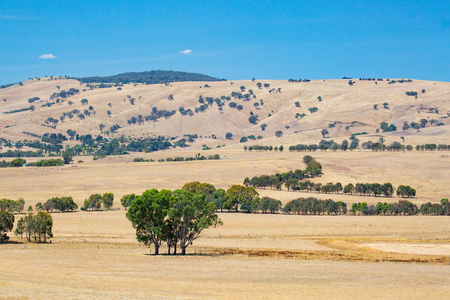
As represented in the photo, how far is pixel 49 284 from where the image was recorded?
36875 mm

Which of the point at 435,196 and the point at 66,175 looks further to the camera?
the point at 66,175

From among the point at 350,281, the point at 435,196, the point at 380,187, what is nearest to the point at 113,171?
the point at 380,187

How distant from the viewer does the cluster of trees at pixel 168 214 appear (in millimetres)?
56594

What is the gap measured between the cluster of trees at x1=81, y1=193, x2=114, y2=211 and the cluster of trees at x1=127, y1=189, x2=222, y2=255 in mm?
53864

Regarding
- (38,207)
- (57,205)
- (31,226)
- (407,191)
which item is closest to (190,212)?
(31,226)

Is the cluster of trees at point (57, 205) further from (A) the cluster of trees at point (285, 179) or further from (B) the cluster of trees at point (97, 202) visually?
(A) the cluster of trees at point (285, 179)

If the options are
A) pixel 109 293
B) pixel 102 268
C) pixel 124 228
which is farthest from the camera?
pixel 124 228

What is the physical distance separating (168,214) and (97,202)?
190 ft

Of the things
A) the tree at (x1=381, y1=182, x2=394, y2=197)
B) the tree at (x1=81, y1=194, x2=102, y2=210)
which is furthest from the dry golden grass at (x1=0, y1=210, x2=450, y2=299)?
the tree at (x1=381, y1=182, x2=394, y2=197)

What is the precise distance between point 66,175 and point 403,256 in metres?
123

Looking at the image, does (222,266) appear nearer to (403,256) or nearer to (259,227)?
(403,256)

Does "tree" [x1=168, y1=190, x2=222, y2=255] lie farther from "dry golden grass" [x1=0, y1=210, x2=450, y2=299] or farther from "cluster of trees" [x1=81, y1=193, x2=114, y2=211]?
"cluster of trees" [x1=81, y1=193, x2=114, y2=211]

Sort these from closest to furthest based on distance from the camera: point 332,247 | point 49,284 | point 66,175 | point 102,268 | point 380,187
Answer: point 49,284
point 102,268
point 332,247
point 380,187
point 66,175

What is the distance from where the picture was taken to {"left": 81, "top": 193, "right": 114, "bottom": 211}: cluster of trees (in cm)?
11019
